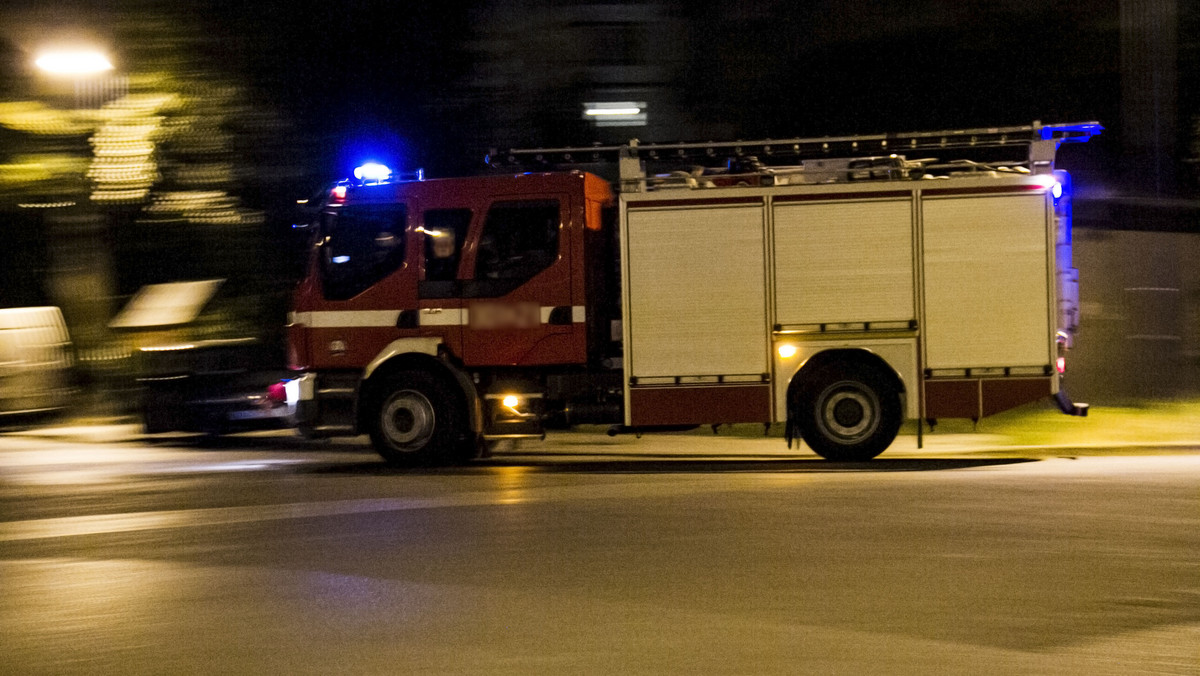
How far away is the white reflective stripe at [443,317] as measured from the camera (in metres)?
11.7

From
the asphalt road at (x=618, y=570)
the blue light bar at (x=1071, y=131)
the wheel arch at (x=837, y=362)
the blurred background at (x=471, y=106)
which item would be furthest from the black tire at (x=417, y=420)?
the blue light bar at (x=1071, y=131)

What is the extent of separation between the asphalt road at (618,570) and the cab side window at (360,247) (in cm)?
188

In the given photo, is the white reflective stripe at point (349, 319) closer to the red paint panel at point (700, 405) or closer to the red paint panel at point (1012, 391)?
the red paint panel at point (700, 405)

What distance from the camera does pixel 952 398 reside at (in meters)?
11.2

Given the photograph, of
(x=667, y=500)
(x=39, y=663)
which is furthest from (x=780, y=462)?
Result: (x=39, y=663)

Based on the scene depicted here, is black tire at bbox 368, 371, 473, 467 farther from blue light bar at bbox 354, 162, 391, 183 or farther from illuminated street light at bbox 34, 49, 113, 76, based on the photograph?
illuminated street light at bbox 34, 49, 113, 76

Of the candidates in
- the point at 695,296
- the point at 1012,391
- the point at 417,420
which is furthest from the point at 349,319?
the point at 1012,391

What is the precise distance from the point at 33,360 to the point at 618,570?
38.4 feet

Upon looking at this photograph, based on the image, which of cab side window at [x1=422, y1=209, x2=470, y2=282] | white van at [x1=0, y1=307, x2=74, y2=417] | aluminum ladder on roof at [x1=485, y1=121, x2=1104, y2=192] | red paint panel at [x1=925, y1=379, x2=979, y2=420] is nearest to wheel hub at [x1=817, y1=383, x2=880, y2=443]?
red paint panel at [x1=925, y1=379, x2=979, y2=420]

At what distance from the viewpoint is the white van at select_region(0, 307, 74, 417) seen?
617 inches

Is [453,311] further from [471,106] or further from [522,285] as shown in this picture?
[471,106]

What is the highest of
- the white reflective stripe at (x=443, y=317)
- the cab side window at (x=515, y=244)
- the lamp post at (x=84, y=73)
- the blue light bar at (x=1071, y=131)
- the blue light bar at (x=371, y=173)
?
the lamp post at (x=84, y=73)

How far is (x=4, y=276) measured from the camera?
19.1 m

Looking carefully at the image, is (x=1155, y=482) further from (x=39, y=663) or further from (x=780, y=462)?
(x=39, y=663)
